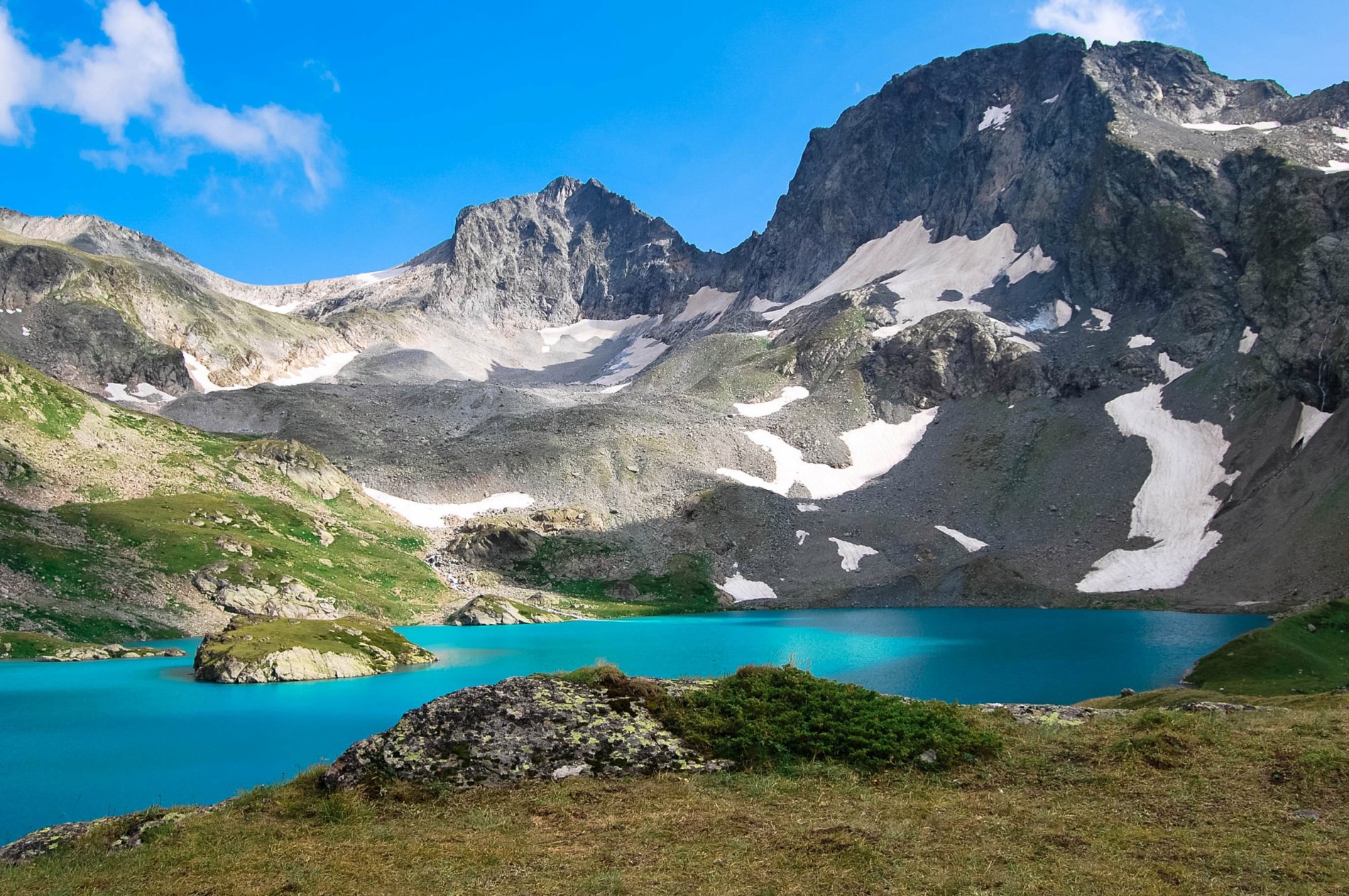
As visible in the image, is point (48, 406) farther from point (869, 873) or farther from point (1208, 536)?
point (1208, 536)

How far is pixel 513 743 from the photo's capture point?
13.9 metres

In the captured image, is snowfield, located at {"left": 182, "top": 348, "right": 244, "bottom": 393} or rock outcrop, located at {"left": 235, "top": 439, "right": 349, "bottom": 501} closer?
rock outcrop, located at {"left": 235, "top": 439, "right": 349, "bottom": 501}

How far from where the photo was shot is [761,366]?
145625 mm

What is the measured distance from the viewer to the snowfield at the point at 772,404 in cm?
13162

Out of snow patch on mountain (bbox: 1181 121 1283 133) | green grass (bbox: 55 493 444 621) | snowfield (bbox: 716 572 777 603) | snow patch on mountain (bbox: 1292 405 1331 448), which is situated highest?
snow patch on mountain (bbox: 1181 121 1283 133)

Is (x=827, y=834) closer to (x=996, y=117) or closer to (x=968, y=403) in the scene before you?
(x=968, y=403)

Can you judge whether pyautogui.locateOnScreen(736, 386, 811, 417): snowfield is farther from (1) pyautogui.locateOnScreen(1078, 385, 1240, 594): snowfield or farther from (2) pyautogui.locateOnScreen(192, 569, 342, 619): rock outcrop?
(2) pyautogui.locateOnScreen(192, 569, 342, 619): rock outcrop

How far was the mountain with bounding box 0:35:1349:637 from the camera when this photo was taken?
3484 inches

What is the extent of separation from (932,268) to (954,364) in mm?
49129

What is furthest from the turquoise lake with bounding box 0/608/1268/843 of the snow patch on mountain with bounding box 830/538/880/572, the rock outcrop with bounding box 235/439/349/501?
the rock outcrop with bounding box 235/439/349/501

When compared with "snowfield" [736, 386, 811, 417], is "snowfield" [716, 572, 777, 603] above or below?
below

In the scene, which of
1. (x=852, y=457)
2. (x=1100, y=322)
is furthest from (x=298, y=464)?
(x=1100, y=322)

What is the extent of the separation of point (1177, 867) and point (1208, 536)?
3635 inches

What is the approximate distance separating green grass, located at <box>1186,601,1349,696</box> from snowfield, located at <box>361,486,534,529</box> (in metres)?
80.4
